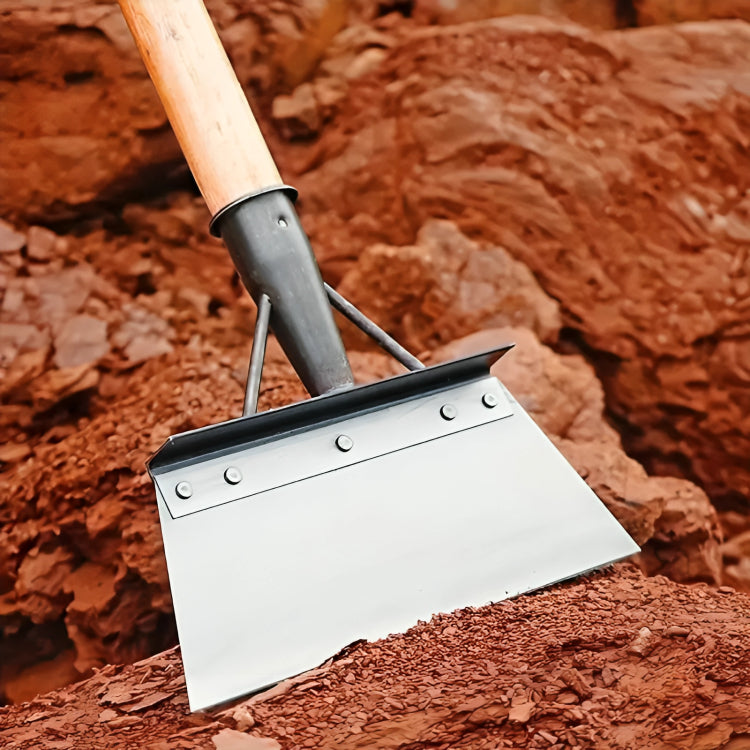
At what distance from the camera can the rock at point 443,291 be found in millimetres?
1965

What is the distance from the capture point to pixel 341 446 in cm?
126

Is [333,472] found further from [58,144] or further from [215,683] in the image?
[58,144]

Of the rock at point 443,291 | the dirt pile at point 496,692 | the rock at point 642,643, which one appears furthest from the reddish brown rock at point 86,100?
the rock at point 642,643

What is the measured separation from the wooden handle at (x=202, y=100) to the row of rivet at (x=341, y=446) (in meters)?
0.44

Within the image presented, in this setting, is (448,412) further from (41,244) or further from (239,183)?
(41,244)

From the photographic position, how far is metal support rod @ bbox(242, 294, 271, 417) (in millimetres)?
1260

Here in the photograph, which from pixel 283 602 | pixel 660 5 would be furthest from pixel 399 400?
pixel 660 5

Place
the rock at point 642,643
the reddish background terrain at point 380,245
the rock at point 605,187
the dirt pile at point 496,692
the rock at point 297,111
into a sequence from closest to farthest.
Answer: the dirt pile at point 496,692 < the rock at point 642,643 < the reddish background terrain at point 380,245 < the rock at point 605,187 < the rock at point 297,111

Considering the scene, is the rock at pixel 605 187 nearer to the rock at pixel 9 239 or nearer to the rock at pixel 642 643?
the rock at pixel 9 239

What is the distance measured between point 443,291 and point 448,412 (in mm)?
701

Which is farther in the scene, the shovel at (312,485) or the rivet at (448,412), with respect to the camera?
the rivet at (448,412)

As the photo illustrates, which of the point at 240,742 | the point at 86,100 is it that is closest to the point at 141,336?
the point at 86,100

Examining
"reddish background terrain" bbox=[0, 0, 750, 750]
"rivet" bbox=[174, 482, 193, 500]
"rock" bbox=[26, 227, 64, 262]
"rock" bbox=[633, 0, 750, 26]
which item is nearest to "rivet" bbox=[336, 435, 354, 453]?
"rivet" bbox=[174, 482, 193, 500]

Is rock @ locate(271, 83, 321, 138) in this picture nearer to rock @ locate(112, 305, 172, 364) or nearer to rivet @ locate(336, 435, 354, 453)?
rock @ locate(112, 305, 172, 364)
